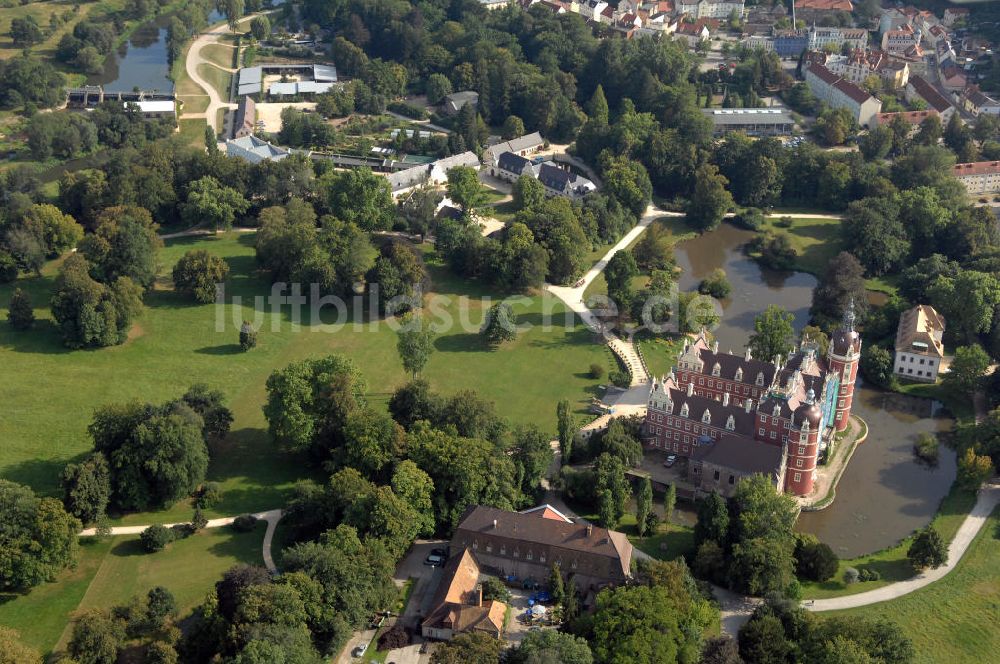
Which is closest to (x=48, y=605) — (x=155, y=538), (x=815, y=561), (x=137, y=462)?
(x=155, y=538)

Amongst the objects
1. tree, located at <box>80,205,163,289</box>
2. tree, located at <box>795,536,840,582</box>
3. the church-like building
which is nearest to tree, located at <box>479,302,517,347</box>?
the church-like building

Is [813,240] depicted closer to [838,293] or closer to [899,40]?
[838,293]

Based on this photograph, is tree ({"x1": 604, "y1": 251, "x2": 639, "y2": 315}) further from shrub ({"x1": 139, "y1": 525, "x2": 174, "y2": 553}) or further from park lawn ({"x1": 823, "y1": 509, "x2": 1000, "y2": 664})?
shrub ({"x1": 139, "y1": 525, "x2": 174, "y2": 553})

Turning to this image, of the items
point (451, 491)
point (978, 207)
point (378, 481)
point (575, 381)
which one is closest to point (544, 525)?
point (451, 491)

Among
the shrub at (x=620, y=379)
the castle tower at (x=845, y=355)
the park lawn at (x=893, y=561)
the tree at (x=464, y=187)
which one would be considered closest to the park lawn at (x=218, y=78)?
the tree at (x=464, y=187)

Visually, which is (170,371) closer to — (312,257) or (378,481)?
(312,257)

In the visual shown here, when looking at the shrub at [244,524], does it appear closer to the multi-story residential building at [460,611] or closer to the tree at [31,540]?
the tree at [31,540]
